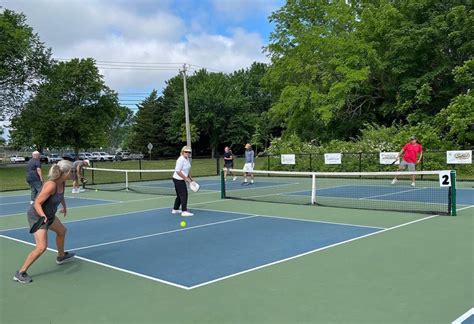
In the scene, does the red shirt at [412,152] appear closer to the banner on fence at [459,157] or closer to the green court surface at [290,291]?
the banner on fence at [459,157]

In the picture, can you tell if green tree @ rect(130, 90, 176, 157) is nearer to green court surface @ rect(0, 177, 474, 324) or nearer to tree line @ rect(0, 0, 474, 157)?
tree line @ rect(0, 0, 474, 157)

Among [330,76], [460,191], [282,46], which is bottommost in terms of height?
[460,191]

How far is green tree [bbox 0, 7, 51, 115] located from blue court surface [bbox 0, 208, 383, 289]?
35210 millimetres

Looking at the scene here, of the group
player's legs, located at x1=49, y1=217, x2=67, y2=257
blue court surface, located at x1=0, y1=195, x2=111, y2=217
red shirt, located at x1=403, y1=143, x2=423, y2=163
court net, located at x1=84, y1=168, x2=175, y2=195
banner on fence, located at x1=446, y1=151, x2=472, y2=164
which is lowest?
blue court surface, located at x1=0, y1=195, x2=111, y2=217

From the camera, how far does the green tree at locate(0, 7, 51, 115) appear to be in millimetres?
40344

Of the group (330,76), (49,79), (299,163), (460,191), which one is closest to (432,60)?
(330,76)

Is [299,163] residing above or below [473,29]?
below

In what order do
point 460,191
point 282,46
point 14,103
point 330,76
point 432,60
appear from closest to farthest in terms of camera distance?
point 460,191
point 432,60
point 330,76
point 282,46
point 14,103

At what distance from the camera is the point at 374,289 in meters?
5.20

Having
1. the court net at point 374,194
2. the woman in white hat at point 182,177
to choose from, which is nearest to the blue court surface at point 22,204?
the court net at point 374,194

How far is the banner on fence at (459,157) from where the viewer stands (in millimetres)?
21047

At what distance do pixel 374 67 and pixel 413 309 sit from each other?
29.4 meters

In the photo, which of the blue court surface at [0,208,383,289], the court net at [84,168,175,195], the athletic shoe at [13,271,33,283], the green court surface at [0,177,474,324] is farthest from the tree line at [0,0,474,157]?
the athletic shoe at [13,271,33,283]

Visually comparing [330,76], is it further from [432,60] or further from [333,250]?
[333,250]
